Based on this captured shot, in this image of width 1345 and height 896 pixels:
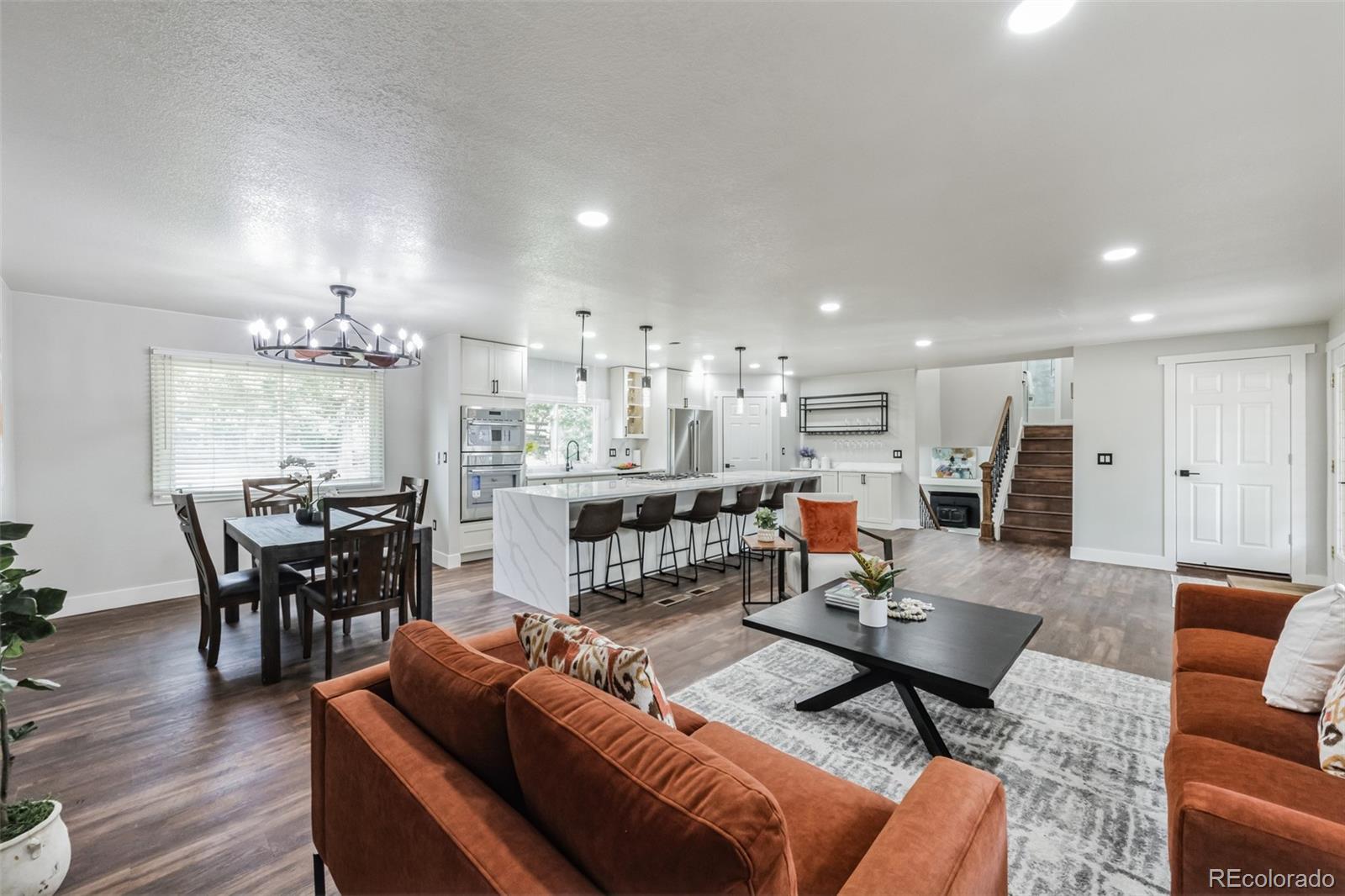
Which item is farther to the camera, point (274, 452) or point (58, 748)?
point (274, 452)

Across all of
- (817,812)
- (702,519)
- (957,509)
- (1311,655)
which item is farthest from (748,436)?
(817,812)

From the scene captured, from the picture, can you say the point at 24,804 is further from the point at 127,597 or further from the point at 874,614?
the point at 127,597

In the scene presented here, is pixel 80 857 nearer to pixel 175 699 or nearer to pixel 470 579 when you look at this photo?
pixel 175 699

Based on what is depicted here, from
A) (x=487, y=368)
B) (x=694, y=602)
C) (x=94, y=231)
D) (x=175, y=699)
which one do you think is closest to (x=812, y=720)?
(x=694, y=602)

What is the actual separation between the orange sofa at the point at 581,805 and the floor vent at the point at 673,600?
2905mm

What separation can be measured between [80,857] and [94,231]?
281cm

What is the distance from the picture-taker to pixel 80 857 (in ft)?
5.77

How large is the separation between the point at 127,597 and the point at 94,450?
119 centimetres

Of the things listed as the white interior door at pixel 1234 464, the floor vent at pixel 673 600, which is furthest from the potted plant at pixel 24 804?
the white interior door at pixel 1234 464

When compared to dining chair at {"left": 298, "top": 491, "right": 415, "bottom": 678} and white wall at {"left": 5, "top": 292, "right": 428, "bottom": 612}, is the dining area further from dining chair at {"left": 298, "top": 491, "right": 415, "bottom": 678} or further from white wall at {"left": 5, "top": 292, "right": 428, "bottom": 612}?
white wall at {"left": 5, "top": 292, "right": 428, "bottom": 612}

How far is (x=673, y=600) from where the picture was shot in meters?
4.48

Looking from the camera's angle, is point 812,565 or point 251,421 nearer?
point 812,565

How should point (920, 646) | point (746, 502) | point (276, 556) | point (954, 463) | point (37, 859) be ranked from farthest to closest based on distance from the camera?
point (954, 463) < point (746, 502) < point (276, 556) < point (920, 646) < point (37, 859)

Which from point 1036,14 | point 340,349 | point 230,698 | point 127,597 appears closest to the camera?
point 1036,14
